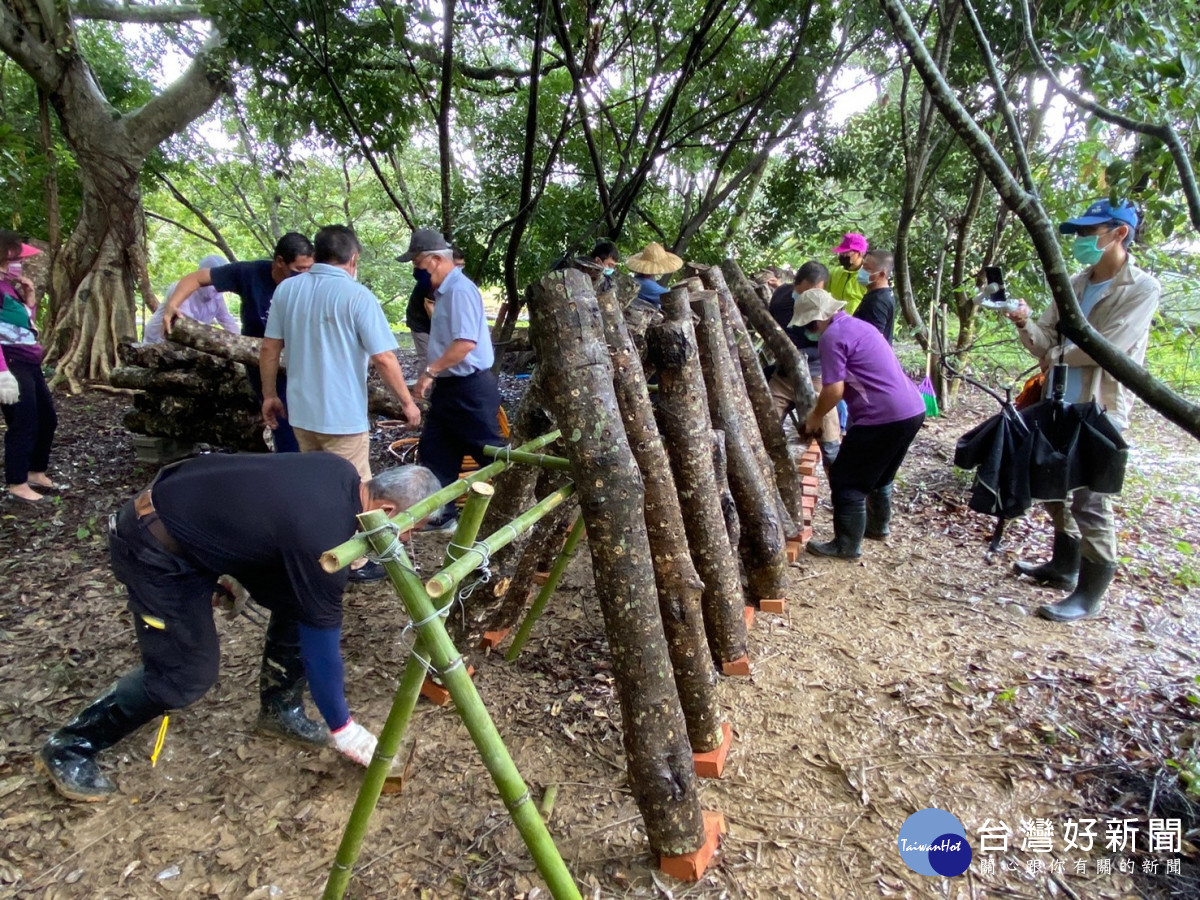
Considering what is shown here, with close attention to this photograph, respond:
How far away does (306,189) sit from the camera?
14039 millimetres

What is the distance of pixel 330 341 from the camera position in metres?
3.45

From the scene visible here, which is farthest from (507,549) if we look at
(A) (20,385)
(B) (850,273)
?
(B) (850,273)

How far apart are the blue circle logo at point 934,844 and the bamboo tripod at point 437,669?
3.86 ft

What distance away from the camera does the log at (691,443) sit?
2.71 m

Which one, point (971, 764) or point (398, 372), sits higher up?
point (398, 372)

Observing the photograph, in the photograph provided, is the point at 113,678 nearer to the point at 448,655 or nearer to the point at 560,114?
the point at 448,655

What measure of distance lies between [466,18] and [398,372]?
4.59m

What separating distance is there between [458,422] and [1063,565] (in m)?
3.71

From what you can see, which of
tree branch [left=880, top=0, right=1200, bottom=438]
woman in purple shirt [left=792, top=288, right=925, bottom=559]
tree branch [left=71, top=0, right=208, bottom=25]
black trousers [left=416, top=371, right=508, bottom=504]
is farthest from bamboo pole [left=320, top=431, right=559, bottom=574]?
tree branch [left=71, top=0, right=208, bottom=25]

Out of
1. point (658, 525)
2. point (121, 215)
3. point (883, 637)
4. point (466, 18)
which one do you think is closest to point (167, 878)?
point (658, 525)

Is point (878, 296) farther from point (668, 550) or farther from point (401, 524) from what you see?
point (401, 524)

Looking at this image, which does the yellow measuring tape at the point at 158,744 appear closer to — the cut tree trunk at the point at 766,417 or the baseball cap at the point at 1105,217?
the cut tree trunk at the point at 766,417

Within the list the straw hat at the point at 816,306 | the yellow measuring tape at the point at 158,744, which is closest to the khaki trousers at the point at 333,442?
the yellow measuring tape at the point at 158,744

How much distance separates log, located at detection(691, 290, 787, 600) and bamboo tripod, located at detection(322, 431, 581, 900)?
1.75m
